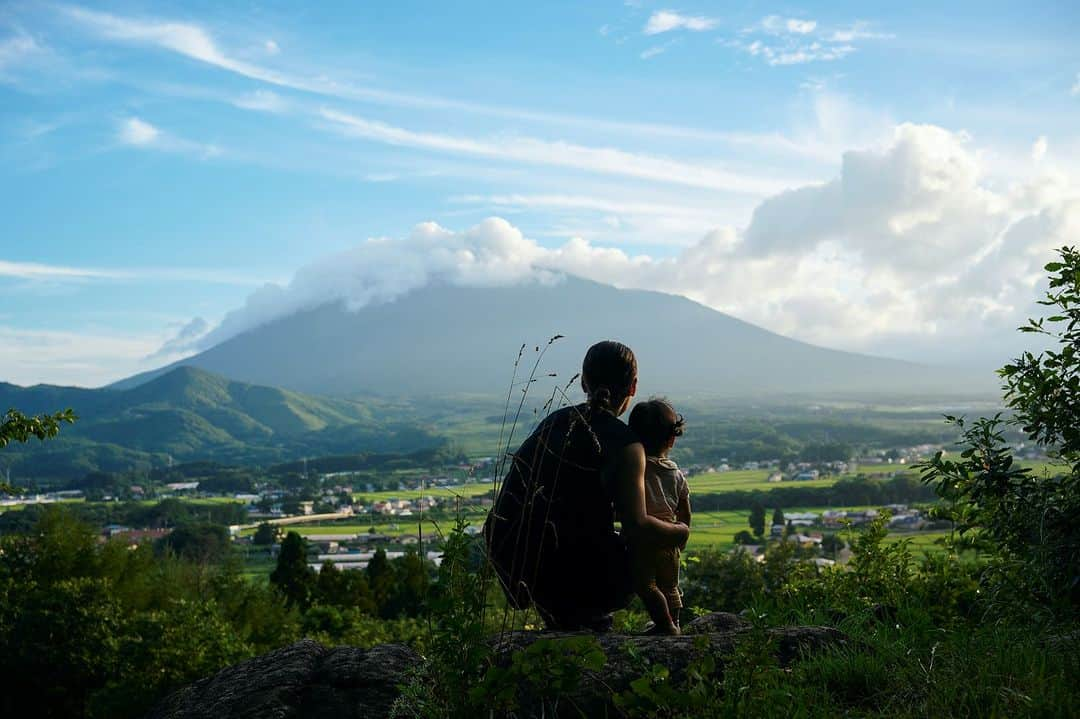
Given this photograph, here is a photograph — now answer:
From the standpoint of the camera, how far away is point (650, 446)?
16.0 ft

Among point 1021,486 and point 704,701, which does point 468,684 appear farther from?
point 1021,486

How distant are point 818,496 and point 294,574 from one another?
23.3 meters

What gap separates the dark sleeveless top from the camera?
15.1 ft

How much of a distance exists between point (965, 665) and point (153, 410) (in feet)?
656

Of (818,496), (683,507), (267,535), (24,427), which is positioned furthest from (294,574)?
(683,507)

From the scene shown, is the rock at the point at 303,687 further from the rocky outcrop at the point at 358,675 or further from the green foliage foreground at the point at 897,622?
the green foliage foreground at the point at 897,622

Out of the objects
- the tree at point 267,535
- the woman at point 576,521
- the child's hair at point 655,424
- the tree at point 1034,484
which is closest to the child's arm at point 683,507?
the child's hair at point 655,424

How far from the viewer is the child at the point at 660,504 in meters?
4.51

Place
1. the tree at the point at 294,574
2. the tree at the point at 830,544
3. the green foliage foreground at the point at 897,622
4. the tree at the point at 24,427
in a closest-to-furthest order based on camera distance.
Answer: the green foliage foreground at the point at 897,622 < the tree at the point at 24,427 < the tree at the point at 830,544 < the tree at the point at 294,574

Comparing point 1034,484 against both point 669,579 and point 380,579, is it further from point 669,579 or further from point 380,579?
point 380,579

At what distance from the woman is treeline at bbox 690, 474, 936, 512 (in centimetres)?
2644

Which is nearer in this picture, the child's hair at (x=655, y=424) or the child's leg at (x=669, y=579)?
the child's leg at (x=669, y=579)

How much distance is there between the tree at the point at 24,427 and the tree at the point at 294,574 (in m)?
27.4

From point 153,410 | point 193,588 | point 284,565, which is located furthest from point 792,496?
point 153,410
